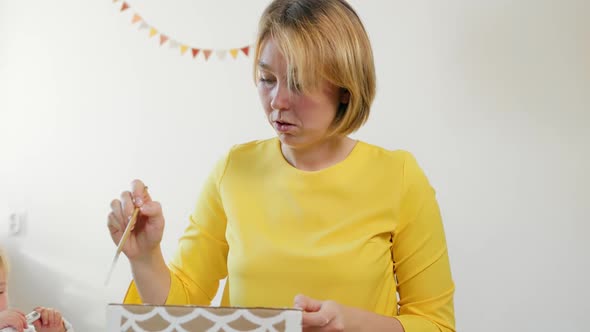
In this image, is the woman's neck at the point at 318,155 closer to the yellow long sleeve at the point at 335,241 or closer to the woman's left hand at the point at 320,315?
the yellow long sleeve at the point at 335,241

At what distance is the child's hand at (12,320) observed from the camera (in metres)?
1.42

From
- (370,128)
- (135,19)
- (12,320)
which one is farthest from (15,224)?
(370,128)

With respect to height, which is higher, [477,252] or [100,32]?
[100,32]

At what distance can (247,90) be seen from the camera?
2.37 meters

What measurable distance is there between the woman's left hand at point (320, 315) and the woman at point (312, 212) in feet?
0.27

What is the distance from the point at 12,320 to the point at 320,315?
37.6 inches

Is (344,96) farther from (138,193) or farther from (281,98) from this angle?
(138,193)

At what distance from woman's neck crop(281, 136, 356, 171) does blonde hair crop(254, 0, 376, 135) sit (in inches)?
2.5

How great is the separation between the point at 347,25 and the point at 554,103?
137 centimetres

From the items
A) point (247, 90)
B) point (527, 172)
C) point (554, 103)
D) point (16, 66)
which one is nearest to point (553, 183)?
point (527, 172)

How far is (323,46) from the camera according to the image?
0.88m

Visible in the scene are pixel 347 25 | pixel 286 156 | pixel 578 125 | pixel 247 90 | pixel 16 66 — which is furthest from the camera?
pixel 16 66

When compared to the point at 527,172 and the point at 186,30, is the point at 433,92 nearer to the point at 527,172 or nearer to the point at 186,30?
the point at 527,172

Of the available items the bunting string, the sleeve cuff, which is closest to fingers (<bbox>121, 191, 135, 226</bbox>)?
the sleeve cuff
